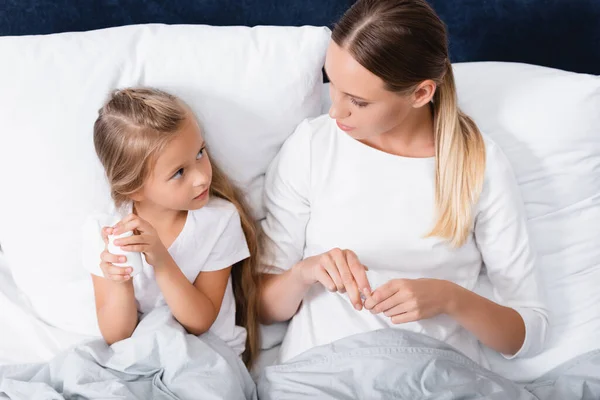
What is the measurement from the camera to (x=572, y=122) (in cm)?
150

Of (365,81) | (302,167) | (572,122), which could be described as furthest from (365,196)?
(572,122)

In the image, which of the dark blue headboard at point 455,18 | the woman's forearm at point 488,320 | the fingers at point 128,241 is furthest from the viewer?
the dark blue headboard at point 455,18

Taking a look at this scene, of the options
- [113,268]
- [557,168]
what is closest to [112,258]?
[113,268]

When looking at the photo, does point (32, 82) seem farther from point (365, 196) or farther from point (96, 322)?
point (365, 196)

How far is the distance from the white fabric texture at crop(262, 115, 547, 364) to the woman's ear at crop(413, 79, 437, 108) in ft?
0.37

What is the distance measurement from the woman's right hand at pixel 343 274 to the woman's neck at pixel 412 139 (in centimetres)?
24

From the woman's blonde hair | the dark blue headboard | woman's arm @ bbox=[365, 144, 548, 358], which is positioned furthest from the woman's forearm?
the dark blue headboard

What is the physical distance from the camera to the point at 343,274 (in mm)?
1227

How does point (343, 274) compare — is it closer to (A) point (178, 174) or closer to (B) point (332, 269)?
(B) point (332, 269)

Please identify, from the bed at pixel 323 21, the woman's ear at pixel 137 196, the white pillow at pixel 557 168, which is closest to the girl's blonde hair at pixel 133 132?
the woman's ear at pixel 137 196

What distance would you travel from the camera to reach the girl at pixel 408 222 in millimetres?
1331

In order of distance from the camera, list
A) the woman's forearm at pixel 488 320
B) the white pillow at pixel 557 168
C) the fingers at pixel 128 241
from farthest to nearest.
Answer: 1. the white pillow at pixel 557 168
2. the woman's forearm at pixel 488 320
3. the fingers at pixel 128 241

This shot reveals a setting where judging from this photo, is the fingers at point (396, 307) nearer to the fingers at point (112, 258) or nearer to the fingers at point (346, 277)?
the fingers at point (346, 277)

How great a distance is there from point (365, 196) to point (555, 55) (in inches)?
25.7
